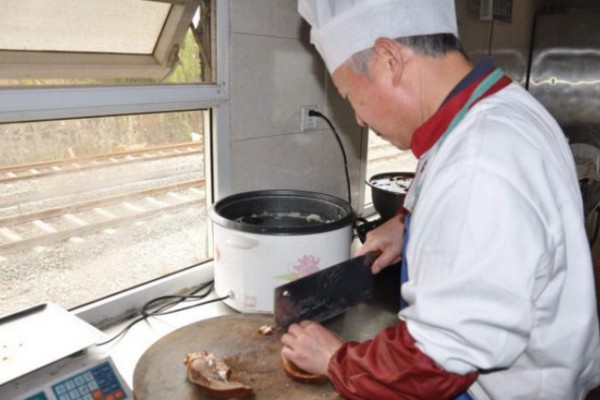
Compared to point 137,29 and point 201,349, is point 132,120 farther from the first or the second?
point 201,349

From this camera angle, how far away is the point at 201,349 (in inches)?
35.4

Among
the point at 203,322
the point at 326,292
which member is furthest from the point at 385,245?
the point at 203,322

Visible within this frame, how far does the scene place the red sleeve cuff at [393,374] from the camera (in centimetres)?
60

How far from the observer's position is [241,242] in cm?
101

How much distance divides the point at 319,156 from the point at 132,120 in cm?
63

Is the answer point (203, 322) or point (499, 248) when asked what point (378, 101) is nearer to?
point (499, 248)

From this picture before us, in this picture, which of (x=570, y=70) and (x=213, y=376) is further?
(x=570, y=70)

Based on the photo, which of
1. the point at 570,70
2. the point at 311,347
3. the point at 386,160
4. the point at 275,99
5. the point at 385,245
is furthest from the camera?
the point at 570,70

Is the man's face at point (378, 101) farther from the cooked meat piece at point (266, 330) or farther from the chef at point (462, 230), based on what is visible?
the cooked meat piece at point (266, 330)

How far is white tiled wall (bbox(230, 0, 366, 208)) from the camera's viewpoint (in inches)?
47.9

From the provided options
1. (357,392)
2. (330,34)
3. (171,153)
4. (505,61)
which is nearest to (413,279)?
(357,392)

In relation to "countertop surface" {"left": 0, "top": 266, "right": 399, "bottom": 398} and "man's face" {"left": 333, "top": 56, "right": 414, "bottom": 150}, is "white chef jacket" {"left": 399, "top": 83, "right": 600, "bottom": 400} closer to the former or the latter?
"man's face" {"left": 333, "top": 56, "right": 414, "bottom": 150}

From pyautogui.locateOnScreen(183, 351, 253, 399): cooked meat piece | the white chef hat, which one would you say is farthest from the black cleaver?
the white chef hat

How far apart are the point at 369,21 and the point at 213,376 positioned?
1.97 ft
